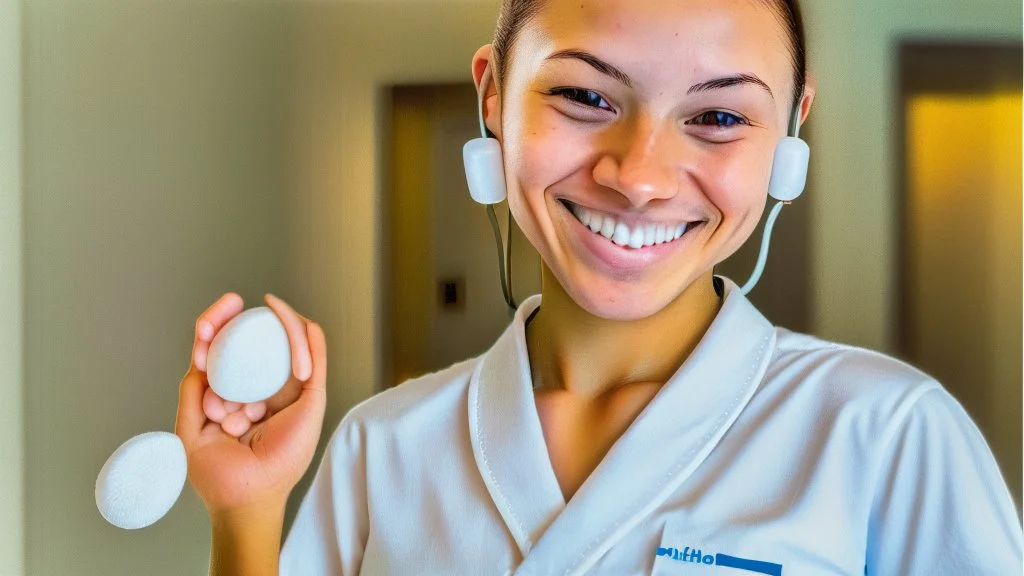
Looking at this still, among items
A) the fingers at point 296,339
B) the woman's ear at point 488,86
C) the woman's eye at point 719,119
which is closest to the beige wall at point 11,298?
the fingers at point 296,339

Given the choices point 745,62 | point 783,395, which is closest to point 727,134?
point 745,62

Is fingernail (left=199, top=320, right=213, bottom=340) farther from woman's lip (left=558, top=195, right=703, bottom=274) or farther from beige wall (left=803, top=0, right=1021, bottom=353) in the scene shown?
beige wall (left=803, top=0, right=1021, bottom=353)

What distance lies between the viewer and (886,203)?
0.86 meters

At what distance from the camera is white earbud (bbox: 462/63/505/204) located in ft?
2.70

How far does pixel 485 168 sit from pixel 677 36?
0.21 meters

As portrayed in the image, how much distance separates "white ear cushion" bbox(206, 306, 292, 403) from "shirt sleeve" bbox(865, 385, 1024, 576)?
0.48 metres

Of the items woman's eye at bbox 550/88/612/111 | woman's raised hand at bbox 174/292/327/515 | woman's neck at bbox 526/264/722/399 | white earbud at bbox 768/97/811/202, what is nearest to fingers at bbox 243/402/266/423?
woman's raised hand at bbox 174/292/327/515

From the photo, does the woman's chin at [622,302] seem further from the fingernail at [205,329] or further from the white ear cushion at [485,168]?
the fingernail at [205,329]

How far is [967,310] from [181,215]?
2.57 ft

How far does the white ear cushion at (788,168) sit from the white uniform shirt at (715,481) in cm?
10

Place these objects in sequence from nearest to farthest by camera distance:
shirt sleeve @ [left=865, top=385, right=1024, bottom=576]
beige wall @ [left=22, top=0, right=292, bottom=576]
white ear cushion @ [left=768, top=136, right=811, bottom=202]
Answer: shirt sleeve @ [left=865, top=385, right=1024, bottom=576] → white ear cushion @ [left=768, top=136, right=811, bottom=202] → beige wall @ [left=22, top=0, right=292, bottom=576]

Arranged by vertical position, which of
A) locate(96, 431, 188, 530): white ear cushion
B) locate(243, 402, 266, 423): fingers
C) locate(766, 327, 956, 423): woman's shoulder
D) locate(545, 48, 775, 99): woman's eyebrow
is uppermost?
locate(545, 48, 775, 99): woman's eyebrow

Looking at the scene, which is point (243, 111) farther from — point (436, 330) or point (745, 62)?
point (745, 62)

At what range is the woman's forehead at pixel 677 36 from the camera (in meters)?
0.70
